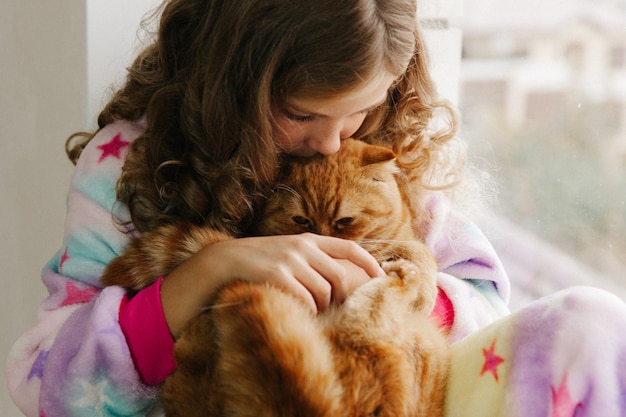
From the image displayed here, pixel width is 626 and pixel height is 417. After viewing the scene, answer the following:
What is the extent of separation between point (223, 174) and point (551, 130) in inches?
27.6

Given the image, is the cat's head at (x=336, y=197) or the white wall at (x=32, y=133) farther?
the white wall at (x=32, y=133)

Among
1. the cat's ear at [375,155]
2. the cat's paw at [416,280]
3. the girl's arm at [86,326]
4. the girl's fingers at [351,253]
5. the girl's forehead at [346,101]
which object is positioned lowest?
the girl's arm at [86,326]

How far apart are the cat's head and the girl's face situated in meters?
0.03

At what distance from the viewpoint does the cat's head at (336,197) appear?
120 cm

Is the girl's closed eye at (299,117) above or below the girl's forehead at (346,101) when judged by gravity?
below

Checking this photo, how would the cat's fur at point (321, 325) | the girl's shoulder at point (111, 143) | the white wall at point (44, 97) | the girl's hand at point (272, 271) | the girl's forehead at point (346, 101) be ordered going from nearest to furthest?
1. the cat's fur at point (321, 325)
2. the girl's hand at point (272, 271)
3. the girl's forehead at point (346, 101)
4. the girl's shoulder at point (111, 143)
5. the white wall at point (44, 97)

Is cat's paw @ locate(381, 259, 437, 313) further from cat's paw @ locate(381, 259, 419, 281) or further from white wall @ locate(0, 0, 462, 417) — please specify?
white wall @ locate(0, 0, 462, 417)

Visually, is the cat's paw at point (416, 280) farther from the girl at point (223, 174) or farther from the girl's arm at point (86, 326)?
the girl's arm at point (86, 326)

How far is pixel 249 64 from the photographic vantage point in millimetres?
1156

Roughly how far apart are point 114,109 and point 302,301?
64 cm

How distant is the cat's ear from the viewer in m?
1.21

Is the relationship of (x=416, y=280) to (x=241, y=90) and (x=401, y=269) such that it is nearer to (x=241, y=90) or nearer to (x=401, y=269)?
(x=401, y=269)

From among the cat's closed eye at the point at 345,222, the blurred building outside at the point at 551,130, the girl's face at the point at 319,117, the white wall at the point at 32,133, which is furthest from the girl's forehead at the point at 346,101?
the white wall at the point at 32,133

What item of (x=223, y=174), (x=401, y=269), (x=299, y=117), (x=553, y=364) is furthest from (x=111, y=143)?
(x=553, y=364)
